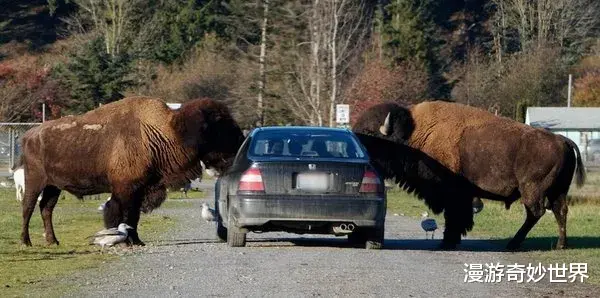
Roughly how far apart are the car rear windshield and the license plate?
0.41 m

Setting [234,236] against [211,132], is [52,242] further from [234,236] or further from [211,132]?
[234,236]

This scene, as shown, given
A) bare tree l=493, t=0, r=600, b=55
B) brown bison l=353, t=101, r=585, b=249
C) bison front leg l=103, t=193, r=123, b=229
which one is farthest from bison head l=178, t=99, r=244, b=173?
bare tree l=493, t=0, r=600, b=55

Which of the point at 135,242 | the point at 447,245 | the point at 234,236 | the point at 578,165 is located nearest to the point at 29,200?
the point at 135,242

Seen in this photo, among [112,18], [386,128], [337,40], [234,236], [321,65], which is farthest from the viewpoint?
[112,18]

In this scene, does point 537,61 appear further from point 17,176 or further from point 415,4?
point 17,176

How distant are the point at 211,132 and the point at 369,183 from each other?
3.41 meters

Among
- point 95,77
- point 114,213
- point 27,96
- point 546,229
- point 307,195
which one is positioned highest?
point 307,195

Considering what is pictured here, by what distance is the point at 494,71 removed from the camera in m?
75.4

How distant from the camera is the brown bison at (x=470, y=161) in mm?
17547

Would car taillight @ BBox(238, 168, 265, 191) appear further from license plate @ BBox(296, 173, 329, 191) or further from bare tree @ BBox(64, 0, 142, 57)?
bare tree @ BBox(64, 0, 142, 57)

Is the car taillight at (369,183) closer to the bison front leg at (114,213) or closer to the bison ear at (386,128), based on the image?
the bison ear at (386,128)

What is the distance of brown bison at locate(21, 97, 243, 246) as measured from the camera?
1706 cm

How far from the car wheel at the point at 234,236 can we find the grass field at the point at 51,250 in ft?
4.80

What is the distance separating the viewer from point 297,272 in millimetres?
13016
